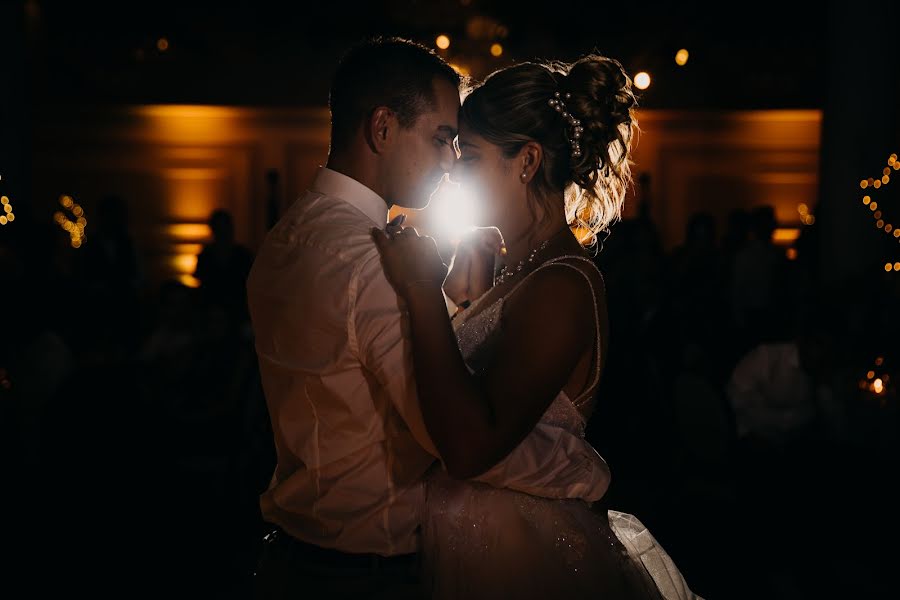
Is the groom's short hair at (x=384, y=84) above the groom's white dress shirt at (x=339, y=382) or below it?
above

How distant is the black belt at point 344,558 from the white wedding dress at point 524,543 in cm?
4

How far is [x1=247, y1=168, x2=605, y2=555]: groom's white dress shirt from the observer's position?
1450 millimetres

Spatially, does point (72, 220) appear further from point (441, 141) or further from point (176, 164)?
point (441, 141)

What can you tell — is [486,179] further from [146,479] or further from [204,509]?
[204,509]

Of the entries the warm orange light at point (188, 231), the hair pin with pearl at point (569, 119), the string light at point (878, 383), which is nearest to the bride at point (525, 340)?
the hair pin with pearl at point (569, 119)

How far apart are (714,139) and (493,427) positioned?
8.70m

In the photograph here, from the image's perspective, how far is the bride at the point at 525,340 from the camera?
1.44 metres

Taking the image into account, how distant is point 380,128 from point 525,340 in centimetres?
41

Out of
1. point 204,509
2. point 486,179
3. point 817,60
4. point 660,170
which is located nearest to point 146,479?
point 204,509

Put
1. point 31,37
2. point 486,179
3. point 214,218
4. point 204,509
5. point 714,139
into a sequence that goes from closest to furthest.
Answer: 1. point 486,179
2. point 204,509
3. point 214,218
4. point 31,37
5. point 714,139

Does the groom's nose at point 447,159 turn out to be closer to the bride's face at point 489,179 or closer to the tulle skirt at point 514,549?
the bride's face at point 489,179

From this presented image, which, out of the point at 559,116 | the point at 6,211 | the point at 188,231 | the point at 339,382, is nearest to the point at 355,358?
the point at 339,382

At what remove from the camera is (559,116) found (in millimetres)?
1932

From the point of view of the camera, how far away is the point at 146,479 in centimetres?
343
